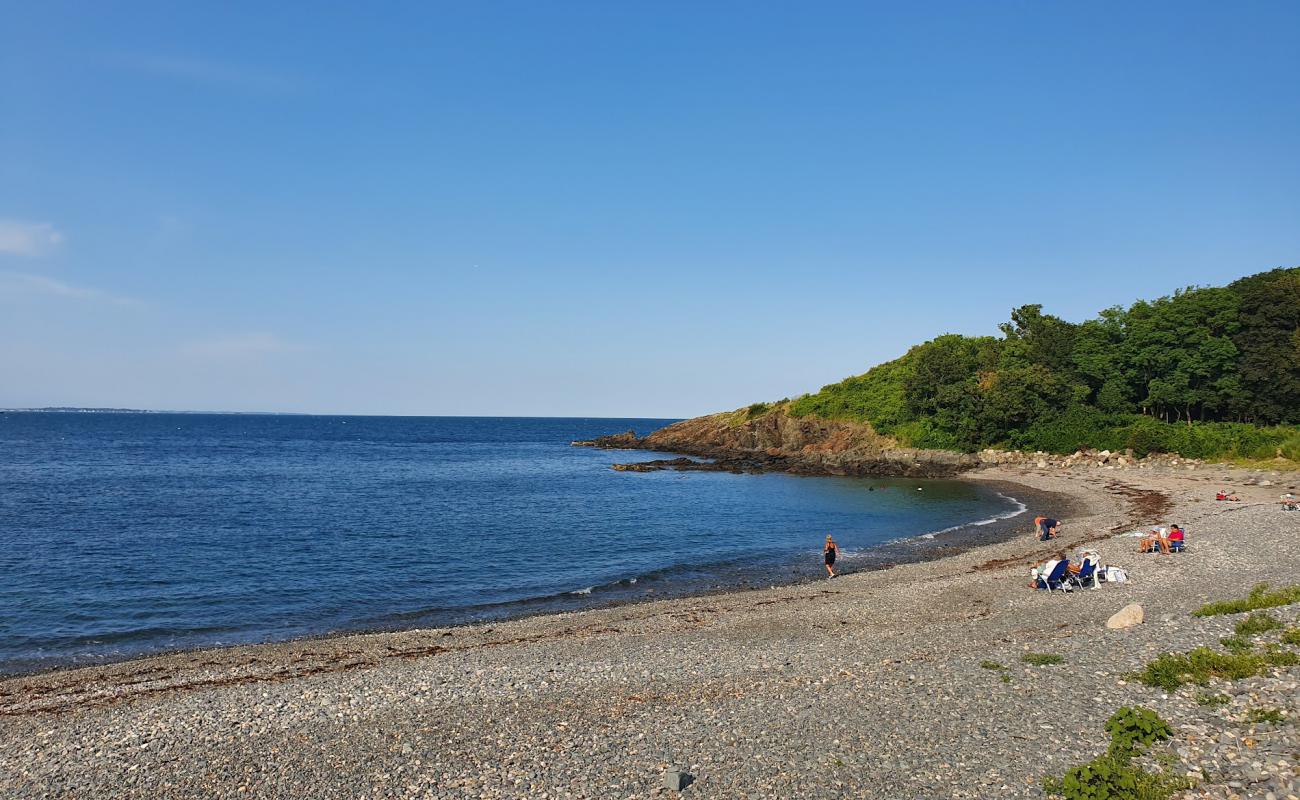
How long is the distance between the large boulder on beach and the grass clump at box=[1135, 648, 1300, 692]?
13.7 feet

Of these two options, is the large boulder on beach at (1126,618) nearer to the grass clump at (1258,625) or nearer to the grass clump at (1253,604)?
the grass clump at (1253,604)

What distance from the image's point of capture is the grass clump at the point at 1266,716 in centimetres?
1078

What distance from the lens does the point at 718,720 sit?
1417cm

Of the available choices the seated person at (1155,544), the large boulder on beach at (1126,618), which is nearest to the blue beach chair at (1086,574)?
the large boulder on beach at (1126,618)

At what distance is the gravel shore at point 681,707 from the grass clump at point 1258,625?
0.45 metres

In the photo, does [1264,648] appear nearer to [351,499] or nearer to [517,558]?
[517,558]

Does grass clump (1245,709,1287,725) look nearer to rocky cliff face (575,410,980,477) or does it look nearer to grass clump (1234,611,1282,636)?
grass clump (1234,611,1282,636)

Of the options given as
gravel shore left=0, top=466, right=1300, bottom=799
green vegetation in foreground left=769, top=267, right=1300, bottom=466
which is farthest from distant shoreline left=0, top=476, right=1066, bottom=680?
green vegetation in foreground left=769, top=267, right=1300, bottom=466

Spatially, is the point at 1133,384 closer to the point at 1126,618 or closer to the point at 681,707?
the point at 1126,618

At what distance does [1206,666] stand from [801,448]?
83071mm

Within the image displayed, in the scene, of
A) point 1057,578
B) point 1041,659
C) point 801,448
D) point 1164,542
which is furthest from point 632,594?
point 801,448

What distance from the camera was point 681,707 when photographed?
595 inches

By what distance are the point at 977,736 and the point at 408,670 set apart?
13.6 metres

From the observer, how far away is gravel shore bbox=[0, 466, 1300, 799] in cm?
1159
